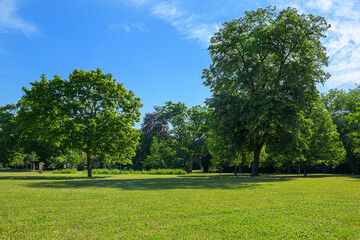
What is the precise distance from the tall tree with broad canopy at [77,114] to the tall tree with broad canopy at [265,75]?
12.0 m

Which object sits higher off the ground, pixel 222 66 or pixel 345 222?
pixel 222 66

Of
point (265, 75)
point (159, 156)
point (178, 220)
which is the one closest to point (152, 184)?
point (178, 220)

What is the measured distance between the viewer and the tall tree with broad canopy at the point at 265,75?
26.1 meters

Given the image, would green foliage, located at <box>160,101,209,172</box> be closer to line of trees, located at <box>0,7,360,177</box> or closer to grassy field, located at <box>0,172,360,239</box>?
line of trees, located at <box>0,7,360,177</box>

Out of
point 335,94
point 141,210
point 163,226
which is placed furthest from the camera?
point 335,94

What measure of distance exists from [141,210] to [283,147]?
23.0m

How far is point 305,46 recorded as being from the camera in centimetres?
2827

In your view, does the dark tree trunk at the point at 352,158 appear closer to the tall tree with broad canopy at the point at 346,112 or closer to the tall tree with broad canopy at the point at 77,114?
the tall tree with broad canopy at the point at 346,112

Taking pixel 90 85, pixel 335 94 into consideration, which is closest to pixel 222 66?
pixel 90 85

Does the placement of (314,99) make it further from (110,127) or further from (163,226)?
(163,226)

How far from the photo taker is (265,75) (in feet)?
93.0

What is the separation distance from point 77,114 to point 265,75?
2185 centimetres

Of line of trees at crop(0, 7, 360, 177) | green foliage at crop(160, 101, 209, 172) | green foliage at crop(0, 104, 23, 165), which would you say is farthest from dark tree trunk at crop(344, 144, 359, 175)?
green foliage at crop(0, 104, 23, 165)

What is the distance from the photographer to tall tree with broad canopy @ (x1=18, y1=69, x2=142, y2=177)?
2706cm
